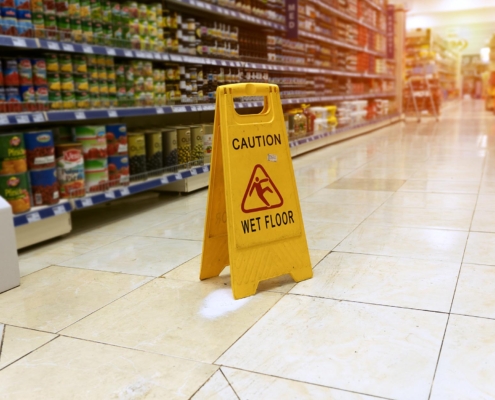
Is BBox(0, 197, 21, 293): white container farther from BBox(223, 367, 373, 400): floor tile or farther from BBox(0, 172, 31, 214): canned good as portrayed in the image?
BBox(223, 367, 373, 400): floor tile

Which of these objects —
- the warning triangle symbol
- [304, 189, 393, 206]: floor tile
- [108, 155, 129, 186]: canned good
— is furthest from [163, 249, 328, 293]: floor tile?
[304, 189, 393, 206]: floor tile

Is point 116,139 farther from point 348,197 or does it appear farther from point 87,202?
point 348,197

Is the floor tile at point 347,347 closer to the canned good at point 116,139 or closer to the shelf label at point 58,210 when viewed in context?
the shelf label at point 58,210

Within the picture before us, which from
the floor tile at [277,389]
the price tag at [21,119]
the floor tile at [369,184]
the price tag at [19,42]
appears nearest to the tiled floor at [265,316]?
the floor tile at [277,389]

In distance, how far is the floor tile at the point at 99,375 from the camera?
1.42 meters

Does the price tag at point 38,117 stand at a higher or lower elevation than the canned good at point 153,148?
higher

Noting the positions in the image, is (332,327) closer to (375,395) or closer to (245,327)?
(245,327)

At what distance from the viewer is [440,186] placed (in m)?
4.26

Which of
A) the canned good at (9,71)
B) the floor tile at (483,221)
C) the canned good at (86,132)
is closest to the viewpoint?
the canned good at (9,71)

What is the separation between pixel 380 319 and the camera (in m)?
1.82

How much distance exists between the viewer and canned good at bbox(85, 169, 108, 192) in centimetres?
323

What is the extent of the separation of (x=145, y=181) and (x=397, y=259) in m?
1.90

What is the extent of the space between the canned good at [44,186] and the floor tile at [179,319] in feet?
3.37

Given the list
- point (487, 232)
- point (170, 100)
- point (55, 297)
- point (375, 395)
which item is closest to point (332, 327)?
point (375, 395)
